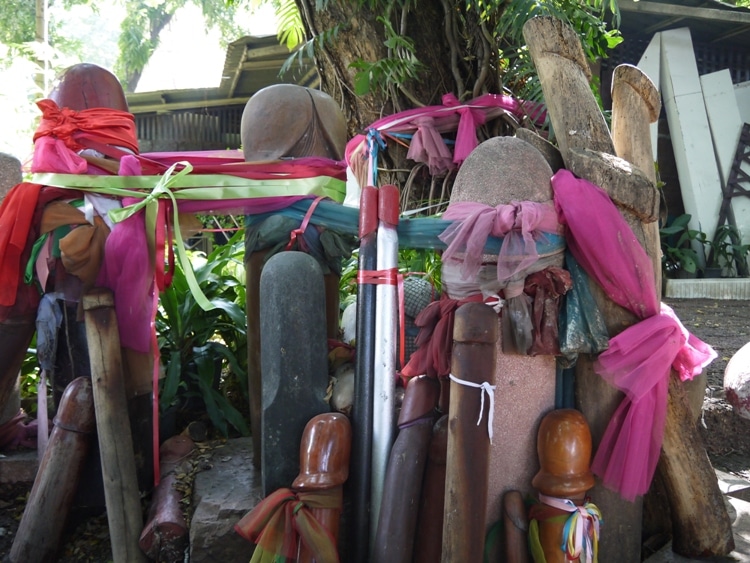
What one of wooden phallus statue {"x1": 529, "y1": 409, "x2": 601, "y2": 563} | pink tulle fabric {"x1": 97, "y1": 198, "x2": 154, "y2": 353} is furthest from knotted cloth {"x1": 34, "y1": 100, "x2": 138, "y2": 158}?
wooden phallus statue {"x1": 529, "y1": 409, "x2": 601, "y2": 563}

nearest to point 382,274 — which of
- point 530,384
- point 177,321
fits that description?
point 530,384

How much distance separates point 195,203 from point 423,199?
1695 mm

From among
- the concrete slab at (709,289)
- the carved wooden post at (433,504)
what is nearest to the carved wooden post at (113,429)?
the carved wooden post at (433,504)

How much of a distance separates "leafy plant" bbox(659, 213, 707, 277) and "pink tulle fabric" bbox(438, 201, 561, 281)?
623 centimetres

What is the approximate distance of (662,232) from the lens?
778 centimetres

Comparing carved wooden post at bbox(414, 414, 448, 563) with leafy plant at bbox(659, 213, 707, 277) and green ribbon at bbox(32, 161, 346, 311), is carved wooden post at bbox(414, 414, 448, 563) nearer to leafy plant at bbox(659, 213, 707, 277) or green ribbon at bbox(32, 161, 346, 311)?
green ribbon at bbox(32, 161, 346, 311)

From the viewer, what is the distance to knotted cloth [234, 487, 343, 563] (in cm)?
202

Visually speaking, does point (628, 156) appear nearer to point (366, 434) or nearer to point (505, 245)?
point (505, 245)

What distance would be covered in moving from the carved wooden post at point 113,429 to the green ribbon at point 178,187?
317 mm

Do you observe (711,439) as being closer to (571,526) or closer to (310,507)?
(571,526)

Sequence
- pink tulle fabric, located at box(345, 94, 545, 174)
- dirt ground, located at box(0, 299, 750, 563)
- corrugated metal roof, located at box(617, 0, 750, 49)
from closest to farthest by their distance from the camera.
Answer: dirt ground, located at box(0, 299, 750, 563)
pink tulle fabric, located at box(345, 94, 545, 174)
corrugated metal roof, located at box(617, 0, 750, 49)

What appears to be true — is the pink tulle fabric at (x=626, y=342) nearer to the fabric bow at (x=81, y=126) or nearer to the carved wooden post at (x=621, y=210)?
the carved wooden post at (x=621, y=210)

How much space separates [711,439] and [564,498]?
2.24 m

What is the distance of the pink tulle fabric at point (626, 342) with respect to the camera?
2.19 metres
